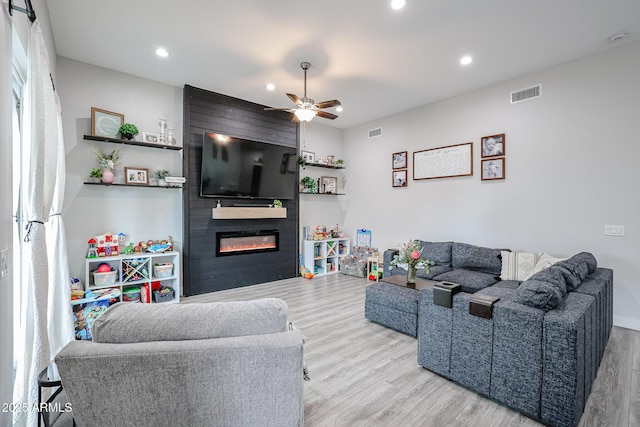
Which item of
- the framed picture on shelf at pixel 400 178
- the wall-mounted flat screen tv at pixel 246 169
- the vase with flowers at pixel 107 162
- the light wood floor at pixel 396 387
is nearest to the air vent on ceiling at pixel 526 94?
the framed picture on shelf at pixel 400 178

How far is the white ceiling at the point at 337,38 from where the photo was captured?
8.90 ft

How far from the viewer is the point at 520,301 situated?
1.98 meters

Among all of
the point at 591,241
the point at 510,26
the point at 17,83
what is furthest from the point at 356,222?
the point at 17,83

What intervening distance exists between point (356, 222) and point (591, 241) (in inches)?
151

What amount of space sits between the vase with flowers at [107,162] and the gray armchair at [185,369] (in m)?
3.13

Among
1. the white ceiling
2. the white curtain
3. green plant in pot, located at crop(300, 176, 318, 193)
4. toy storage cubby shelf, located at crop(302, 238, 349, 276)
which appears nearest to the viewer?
the white curtain

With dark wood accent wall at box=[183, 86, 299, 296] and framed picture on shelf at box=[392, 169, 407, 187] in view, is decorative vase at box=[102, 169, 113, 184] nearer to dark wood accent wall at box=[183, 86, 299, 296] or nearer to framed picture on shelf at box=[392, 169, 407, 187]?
dark wood accent wall at box=[183, 86, 299, 296]

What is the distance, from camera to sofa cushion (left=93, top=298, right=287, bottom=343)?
3.94ft

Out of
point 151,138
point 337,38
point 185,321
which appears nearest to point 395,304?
point 185,321

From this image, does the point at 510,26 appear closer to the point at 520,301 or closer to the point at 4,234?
the point at 520,301

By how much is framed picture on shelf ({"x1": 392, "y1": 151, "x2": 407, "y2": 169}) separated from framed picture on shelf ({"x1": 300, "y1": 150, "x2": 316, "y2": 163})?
164 cm

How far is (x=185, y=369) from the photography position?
1.12 metres

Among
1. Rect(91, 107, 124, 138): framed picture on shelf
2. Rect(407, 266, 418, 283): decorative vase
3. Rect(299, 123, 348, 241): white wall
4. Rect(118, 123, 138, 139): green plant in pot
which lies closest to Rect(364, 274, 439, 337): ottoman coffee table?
Rect(407, 266, 418, 283): decorative vase

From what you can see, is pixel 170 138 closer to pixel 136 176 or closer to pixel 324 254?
pixel 136 176
